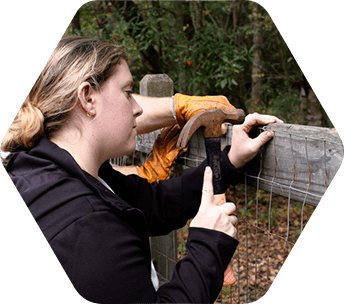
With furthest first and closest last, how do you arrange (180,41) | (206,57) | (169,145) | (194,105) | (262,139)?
1. (206,57)
2. (180,41)
3. (169,145)
4. (194,105)
5. (262,139)

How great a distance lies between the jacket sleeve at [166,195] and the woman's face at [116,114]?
362mm

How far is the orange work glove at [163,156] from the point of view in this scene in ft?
6.55

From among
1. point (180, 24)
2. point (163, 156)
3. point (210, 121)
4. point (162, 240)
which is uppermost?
point (180, 24)

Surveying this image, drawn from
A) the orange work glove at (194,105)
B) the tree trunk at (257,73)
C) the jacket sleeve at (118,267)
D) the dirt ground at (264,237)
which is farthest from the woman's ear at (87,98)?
the tree trunk at (257,73)

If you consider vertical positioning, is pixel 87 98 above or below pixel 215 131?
above

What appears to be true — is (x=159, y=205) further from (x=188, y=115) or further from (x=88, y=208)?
(x=88, y=208)

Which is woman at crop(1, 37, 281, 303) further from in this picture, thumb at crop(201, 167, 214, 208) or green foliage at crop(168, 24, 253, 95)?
green foliage at crop(168, 24, 253, 95)

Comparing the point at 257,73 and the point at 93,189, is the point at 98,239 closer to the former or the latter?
the point at 93,189

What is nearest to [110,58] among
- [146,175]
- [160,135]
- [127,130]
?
[127,130]

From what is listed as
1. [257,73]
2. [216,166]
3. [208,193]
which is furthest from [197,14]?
[257,73]

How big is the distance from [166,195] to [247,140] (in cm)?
57

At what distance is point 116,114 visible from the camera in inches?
47.7

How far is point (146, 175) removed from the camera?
6.93 feet

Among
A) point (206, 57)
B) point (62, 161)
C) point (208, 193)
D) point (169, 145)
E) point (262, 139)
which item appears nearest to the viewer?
point (62, 161)
